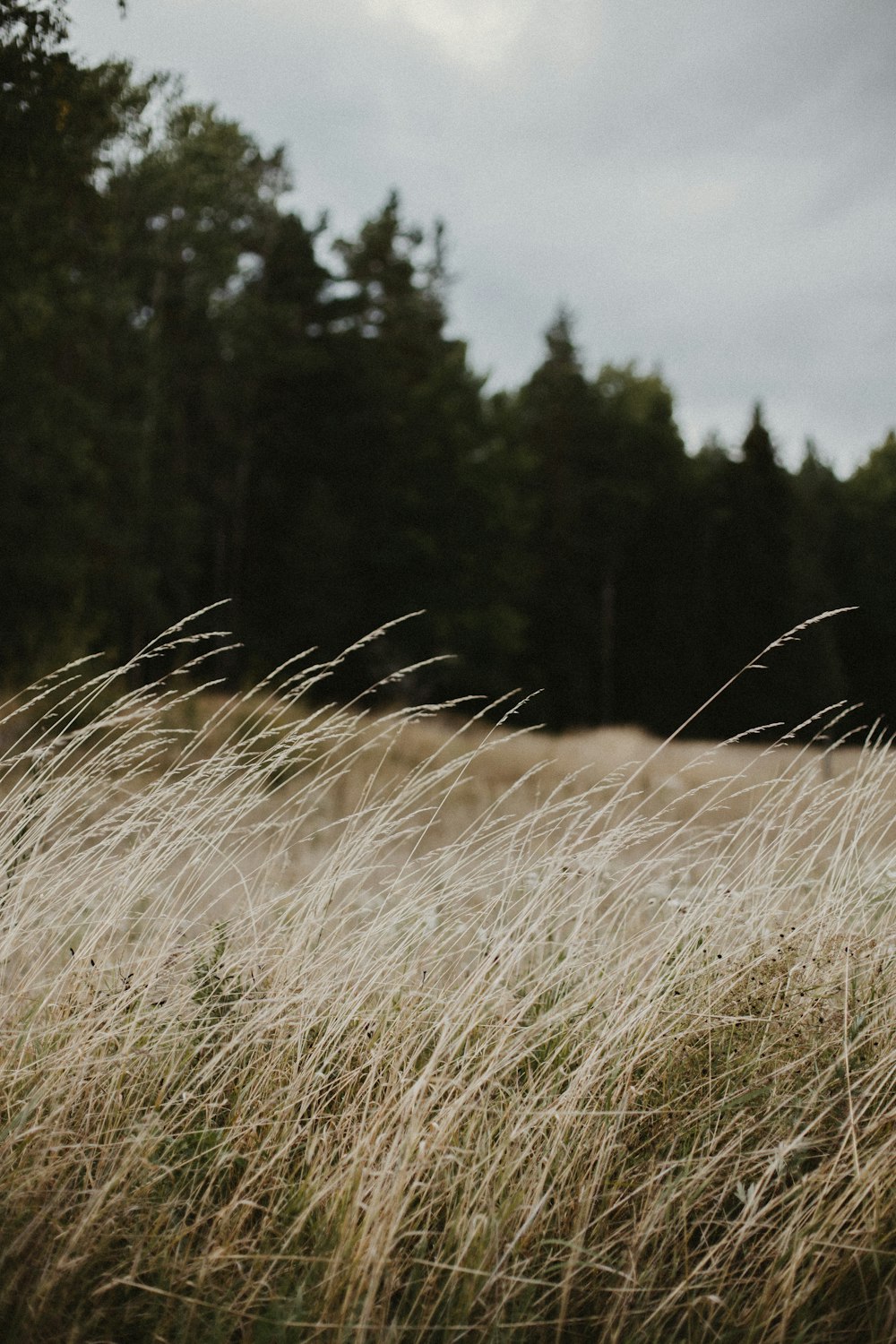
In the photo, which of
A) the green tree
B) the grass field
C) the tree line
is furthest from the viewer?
the tree line

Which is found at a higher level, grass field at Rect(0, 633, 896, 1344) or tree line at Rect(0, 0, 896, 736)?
tree line at Rect(0, 0, 896, 736)

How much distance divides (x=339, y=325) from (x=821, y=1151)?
27.6 meters

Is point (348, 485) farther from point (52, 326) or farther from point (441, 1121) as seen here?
point (441, 1121)

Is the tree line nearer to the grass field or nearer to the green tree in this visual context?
the green tree

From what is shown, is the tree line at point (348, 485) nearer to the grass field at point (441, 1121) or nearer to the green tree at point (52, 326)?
the green tree at point (52, 326)

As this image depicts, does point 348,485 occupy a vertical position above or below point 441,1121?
above

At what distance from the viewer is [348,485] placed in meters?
25.4

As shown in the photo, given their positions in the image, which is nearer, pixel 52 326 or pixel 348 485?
pixel 52 326

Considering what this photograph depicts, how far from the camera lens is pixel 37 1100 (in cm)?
193

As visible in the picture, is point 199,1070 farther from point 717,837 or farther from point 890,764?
point 890,764

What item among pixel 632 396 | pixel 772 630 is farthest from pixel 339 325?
pixel 772 630

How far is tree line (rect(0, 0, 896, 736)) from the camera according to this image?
1328cm

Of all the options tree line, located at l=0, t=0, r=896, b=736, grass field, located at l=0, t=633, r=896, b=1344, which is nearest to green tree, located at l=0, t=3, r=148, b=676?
tree line, located at l=0, t=0, r=896, b=736

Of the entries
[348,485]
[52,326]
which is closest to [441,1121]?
[52,326]
